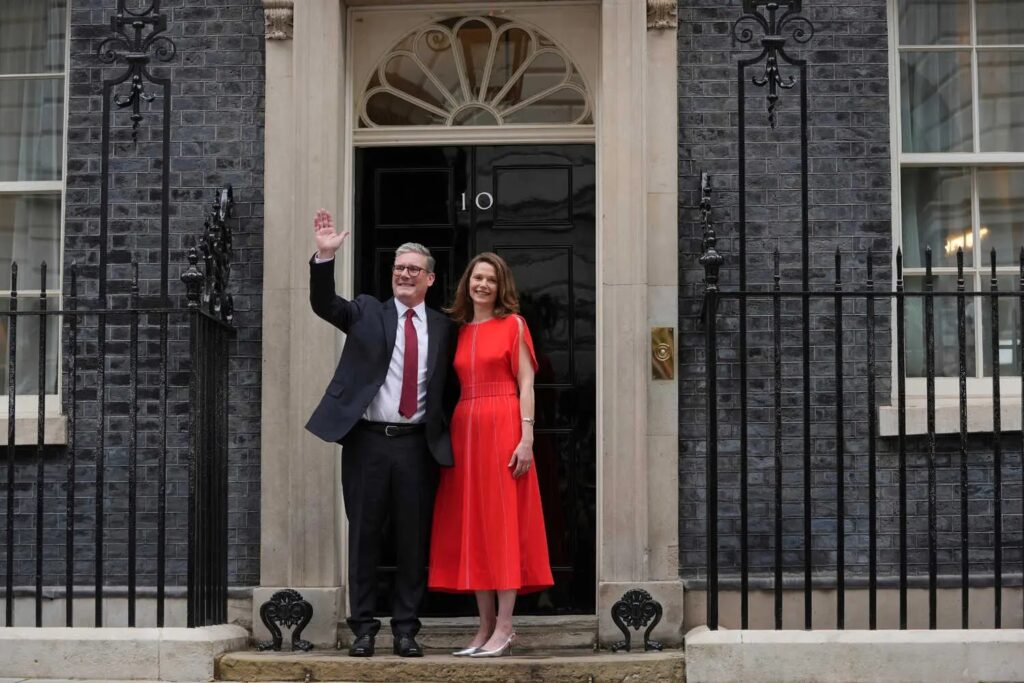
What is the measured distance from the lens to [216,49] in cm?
746

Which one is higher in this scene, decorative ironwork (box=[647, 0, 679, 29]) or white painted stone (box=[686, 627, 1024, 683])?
decorative ironwork (box=[647, 0, 679, 29])

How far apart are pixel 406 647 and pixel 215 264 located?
2.05 m

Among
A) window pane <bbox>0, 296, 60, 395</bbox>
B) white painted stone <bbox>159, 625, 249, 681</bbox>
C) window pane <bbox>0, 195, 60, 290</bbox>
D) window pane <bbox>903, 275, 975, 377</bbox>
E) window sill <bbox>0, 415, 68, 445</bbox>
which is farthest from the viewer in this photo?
window pane <bbox>0, 195, 60, 290</bbox>

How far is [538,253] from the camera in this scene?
7.57 meters

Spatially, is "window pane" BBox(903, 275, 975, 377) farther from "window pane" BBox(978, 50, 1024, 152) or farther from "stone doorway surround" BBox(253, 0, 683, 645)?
"stone doorway surround" BBox(253, 0, 683, 645)

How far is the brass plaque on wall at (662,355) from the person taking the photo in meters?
7.14

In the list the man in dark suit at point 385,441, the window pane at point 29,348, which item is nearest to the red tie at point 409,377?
the man in dark suit at point 385,441

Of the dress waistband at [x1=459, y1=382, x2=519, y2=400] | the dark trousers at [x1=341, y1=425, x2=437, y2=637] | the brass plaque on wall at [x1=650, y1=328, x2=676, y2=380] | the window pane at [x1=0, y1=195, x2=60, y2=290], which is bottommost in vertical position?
the dark trousers at [x1=341, y1=425, x2=437, y2=637]

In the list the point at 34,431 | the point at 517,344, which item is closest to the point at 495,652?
the point at 517,344

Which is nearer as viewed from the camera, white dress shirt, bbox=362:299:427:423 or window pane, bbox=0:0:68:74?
white dress shirt, bbox=362:299:427:423

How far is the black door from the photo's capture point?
7480 mm

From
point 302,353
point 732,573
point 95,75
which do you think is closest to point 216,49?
point 95,75

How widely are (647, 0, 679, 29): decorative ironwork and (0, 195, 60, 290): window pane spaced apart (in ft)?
10.7

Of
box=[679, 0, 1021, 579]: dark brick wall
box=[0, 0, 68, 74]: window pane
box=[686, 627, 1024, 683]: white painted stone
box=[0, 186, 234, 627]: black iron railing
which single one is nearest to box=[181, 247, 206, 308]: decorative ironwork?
box=[0, 186, 234, 627]: black iron railing
